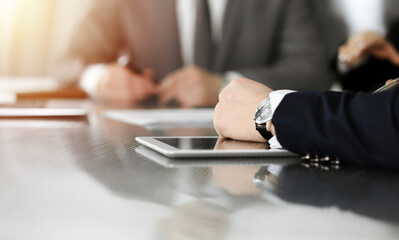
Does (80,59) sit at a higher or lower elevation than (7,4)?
lower

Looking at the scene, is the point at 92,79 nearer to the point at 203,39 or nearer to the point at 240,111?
the point at 203,39

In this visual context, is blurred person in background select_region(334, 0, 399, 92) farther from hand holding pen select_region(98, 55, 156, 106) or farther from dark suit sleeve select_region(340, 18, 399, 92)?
hand holding pen select_region(98, 55, 156, 106)

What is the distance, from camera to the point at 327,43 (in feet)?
8.30

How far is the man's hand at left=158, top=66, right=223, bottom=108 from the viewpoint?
5.72 ft

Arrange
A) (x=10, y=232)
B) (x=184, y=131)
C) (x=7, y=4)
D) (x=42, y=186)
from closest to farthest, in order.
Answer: (x=10, y=232) → (x=42, y=186) → (x=184, y=131) → (x=7, y=4)

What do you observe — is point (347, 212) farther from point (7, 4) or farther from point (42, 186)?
point (7, 4)

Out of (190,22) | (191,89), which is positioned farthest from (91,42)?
(191,89)

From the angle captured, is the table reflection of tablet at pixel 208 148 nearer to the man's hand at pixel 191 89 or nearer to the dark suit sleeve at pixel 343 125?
the dark suit sleeve at pixel 343 125

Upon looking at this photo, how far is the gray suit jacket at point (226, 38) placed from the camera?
2281 millimetres

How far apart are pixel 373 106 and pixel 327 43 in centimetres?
204

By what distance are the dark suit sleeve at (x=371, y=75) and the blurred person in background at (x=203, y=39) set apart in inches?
7.0

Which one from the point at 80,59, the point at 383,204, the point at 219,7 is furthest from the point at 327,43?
the point at 383,204

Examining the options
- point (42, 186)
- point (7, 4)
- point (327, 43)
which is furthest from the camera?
point (7, 4)

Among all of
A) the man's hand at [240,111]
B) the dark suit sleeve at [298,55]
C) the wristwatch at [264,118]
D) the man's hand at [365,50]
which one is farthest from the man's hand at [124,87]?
the wristwatch at [264,118]
